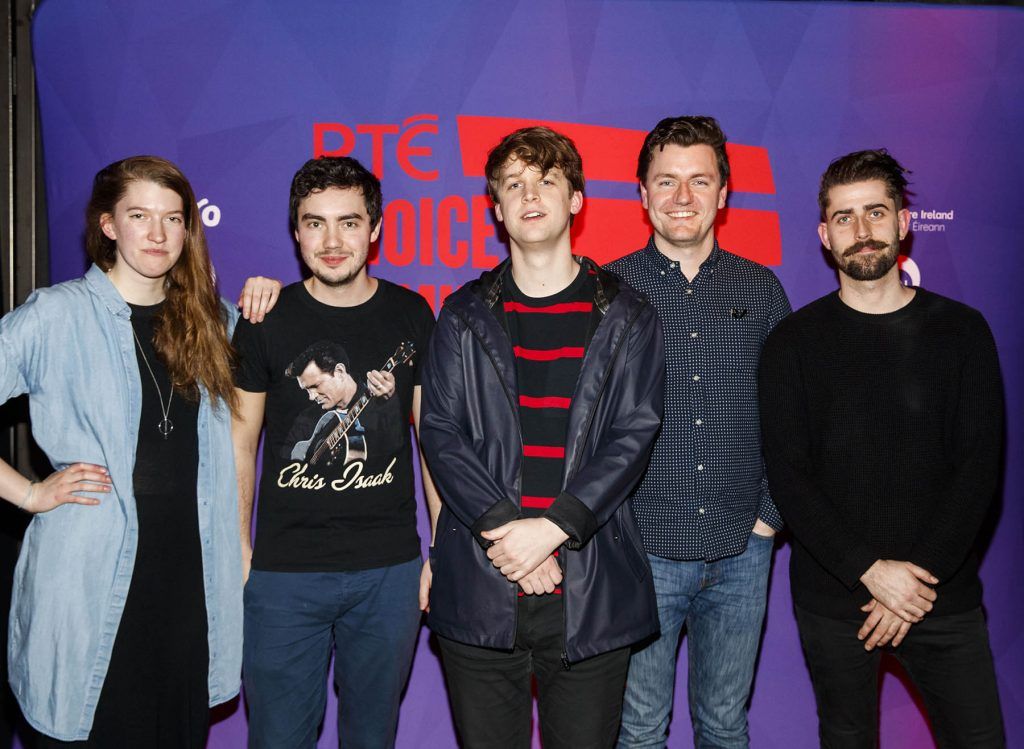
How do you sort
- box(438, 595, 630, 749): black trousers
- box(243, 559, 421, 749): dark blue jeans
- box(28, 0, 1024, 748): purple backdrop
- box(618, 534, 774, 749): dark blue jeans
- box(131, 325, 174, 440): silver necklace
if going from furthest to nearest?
1. box(28, 0, 1024, 748): purple backdrop
2. box(618, 534, 774, 749): dark blue jeans
3. box(243, 559, 421, 749): dark blue jeans
4. box(131, 325, 174, 440): silver necklace
5. box(438, 595, 630, 749): black trousers

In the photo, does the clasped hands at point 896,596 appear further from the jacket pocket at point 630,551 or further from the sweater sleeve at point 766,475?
the jacket pocket at point 630,551

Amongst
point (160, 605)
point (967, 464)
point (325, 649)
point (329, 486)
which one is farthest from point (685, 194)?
point (160, 605)

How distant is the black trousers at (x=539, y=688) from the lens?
2.10 meters

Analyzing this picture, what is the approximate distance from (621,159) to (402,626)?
6.06 feet

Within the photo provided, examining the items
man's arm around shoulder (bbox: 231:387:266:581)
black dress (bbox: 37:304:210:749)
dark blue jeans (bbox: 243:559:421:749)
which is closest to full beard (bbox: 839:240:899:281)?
dark blue jeans (bbox: 243:559:421:749)

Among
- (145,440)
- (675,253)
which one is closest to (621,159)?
(675,253)

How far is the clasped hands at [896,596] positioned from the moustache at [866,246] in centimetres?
89

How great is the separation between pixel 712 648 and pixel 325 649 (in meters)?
1.18

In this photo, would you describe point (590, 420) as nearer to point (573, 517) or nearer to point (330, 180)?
point (573, 517)

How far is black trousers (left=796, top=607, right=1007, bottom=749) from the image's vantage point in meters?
2.27

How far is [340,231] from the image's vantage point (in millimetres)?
2383

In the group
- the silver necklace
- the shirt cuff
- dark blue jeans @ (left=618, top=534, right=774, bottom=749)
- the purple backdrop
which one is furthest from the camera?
the purple backdrop

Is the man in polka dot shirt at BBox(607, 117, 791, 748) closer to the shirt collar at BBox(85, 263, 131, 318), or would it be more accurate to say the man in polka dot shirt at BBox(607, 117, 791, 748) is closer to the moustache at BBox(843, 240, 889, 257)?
the moustache at BBox(843, 240, 889, 257)

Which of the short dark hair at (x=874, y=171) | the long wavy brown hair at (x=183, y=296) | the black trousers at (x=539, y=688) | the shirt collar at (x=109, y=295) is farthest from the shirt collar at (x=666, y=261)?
the shirt collar at (x=109, y=295)
